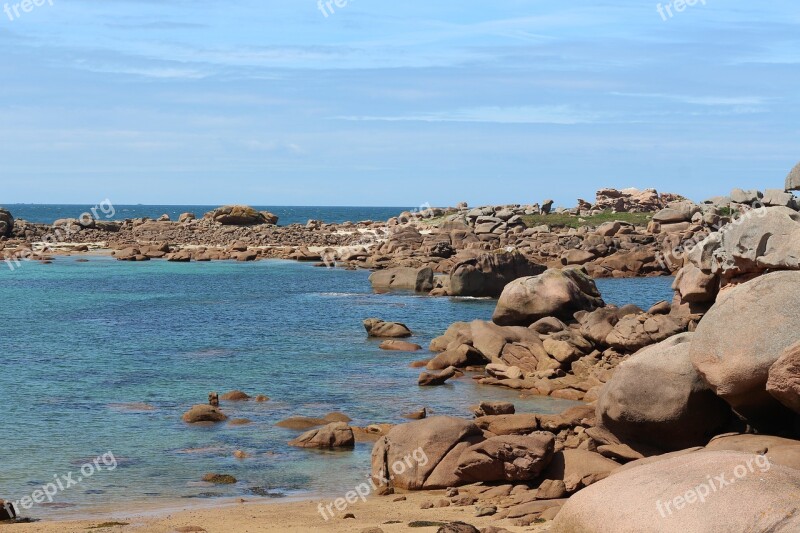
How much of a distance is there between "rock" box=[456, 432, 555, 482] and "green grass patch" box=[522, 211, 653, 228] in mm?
84722

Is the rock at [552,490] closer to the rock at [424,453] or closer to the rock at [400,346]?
the rock at [424,453]

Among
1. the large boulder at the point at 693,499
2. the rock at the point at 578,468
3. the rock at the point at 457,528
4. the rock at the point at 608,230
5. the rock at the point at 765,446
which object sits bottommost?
the rock at the point at 578,468

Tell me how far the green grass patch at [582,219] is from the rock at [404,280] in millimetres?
39463

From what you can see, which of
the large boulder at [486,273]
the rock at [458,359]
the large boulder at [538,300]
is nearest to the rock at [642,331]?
the rock at [458,359]

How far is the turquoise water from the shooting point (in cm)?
2078

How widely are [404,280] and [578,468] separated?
156ft

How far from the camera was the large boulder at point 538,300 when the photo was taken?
41.1 meters

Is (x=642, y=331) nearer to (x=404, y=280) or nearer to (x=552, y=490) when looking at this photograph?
(x=552, y=490)

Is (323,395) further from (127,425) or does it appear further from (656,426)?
(656,426)

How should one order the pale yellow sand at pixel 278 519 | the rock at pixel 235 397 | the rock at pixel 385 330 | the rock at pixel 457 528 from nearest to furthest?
1. the rock at pixel 457 528
2. the pale yellow sand at pixel 278 519
3. the rock at pixel 235 397
4. the rock at pixel 385 330

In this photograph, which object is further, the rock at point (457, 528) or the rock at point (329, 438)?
the rock at point (329, 438)

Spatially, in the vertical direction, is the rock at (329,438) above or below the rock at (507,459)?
below

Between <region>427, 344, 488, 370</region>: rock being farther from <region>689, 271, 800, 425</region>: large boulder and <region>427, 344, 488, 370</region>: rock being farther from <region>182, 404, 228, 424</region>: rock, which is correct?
<region>689, 271, 800, 425</region>: large boulder

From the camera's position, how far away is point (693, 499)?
38.5 feet
